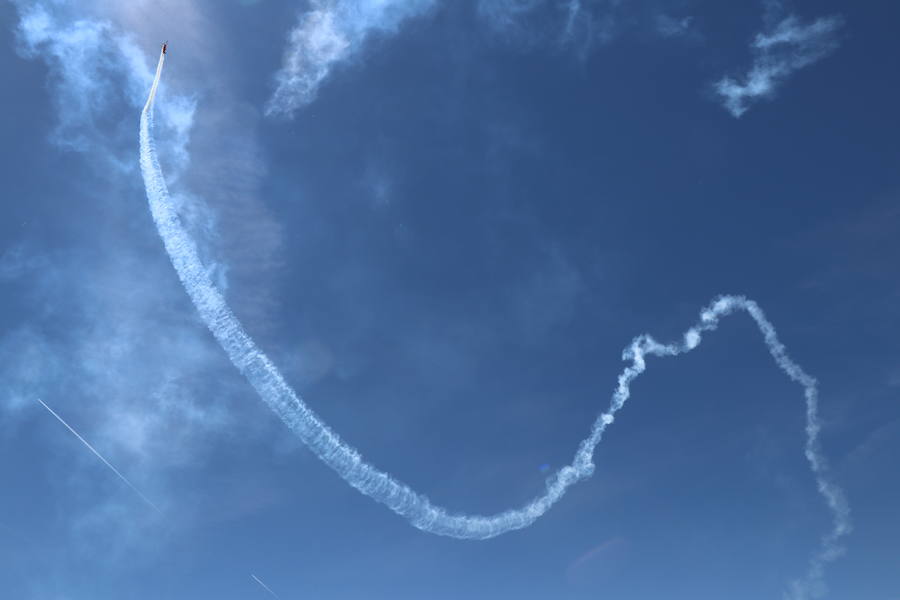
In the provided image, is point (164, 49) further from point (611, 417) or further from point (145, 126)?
point (611, 417)

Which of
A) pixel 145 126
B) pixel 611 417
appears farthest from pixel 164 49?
pixel 611 417

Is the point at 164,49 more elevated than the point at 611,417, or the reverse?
the point at 164,49

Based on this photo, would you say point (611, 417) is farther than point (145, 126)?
Yes

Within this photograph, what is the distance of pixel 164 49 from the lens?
101m

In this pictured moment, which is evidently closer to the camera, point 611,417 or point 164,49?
point 164,49

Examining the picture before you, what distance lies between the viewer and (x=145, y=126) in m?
102

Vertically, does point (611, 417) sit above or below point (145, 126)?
below

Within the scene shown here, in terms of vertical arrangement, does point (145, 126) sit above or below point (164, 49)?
below

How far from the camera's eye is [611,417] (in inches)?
4766

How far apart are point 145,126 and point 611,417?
112327 mm

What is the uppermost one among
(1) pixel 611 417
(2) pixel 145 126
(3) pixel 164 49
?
(3) pixel 164 49

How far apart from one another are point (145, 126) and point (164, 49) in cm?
1469

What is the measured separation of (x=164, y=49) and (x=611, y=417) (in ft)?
385
